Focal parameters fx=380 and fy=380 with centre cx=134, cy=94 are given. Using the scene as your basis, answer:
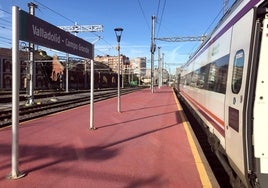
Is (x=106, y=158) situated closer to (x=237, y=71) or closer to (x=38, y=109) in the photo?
(x=237, y=71)

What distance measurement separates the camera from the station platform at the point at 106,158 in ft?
19.3

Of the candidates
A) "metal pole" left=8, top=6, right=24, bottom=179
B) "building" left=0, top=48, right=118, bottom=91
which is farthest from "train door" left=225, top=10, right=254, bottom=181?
"building" left=0, top=48, right=118, bottom=91

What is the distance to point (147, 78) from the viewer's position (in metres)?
154

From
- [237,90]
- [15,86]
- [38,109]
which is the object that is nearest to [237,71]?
[237,90]

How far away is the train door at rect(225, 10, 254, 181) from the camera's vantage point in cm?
484

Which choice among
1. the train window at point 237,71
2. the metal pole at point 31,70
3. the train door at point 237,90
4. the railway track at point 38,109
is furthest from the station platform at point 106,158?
the metal pole at point 31,70

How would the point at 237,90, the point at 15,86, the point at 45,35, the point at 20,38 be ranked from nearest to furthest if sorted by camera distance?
the point at 237,90 < the point at 15,86 < the point at 20,38 < the point at 45,35

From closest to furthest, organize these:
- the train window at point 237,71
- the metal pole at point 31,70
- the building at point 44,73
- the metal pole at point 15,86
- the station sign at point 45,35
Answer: the train window at point 237,71 < the metal pole at point 15,86 < the station sign at point 45,35 < the metal pole at point 31,70 < the building at point 44,73

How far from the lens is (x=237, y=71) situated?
220 inches

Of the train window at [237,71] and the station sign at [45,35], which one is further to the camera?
the station sign at [45,35]

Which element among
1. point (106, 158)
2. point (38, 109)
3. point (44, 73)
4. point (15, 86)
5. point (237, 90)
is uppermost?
point (237, 90)

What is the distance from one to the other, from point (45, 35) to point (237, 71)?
3.58 m

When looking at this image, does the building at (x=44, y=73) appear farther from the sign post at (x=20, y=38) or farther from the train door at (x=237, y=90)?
the train door at (x=237, y=90)

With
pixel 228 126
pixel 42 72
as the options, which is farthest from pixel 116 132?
pixel 42 72
